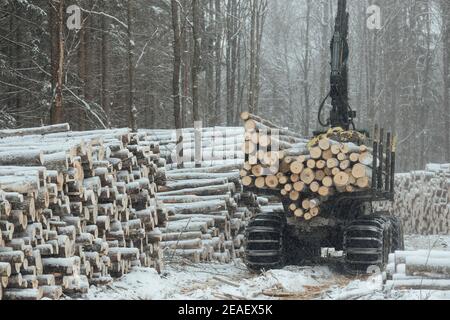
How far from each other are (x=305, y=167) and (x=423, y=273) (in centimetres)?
382

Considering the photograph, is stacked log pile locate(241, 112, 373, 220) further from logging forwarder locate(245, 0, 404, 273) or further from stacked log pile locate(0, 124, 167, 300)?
stacked log pile locate(0, 124, 167, 300)

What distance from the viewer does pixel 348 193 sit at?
36.1 feet

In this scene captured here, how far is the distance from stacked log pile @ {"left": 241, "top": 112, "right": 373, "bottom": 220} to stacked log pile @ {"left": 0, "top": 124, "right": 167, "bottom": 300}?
163cm

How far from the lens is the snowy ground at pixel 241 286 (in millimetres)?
7801

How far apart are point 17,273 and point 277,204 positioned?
9.69 m

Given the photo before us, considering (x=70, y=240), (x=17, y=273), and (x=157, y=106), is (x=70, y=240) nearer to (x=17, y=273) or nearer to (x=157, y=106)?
(x=17, y=273)

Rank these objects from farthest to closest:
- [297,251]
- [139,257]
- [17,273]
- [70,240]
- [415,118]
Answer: [415,118], [297,251], [139,257], [70,240], [17,273]

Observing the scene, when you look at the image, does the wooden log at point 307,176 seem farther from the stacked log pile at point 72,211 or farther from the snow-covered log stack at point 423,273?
the snow-covered log stack at point 423,273

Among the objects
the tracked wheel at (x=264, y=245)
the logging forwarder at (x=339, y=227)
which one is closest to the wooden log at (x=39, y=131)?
the logging forwarder at (x=339, y=227)

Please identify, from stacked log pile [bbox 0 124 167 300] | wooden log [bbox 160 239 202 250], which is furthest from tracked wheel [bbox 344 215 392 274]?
stacked log pile [bbox 0 124 167 300]

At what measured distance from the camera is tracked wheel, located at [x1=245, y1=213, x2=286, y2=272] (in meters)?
11.1

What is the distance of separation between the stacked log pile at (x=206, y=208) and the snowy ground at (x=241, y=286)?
2.25 feet

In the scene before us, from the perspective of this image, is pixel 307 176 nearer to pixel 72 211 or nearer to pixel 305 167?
pixel 305 167
